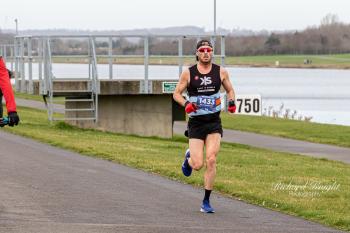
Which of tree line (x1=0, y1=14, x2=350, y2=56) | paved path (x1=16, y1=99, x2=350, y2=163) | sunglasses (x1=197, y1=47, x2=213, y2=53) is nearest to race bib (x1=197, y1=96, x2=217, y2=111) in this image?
sunglasses (x1=197, y1=47, x2=213, y2=53)

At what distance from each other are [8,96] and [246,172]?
7126 millimetres

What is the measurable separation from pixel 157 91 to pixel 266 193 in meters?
15.2

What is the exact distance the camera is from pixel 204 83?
11.4m

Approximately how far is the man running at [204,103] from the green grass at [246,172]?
1.25m

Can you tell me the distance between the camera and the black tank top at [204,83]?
11367mm

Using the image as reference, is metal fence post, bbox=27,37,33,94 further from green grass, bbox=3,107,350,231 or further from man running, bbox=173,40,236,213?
man running, bbox=173,40,236,213

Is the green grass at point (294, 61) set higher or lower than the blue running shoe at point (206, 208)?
lower

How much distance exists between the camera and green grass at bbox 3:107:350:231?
12.3 metres

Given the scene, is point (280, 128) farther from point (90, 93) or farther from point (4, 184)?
point (4, 184)

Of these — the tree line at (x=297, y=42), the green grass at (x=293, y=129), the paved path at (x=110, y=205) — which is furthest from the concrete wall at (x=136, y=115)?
the tree line at (x=297, y=42)

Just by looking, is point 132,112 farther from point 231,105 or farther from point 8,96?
point 8,96

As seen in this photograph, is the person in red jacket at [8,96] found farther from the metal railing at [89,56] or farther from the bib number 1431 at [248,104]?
the bib number 1431 at [248,104]

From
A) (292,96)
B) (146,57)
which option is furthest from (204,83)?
(292,96)

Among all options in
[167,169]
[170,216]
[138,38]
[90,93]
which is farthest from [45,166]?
[138,38]
